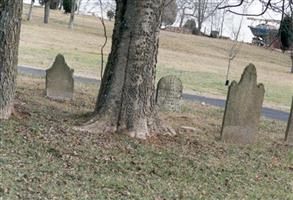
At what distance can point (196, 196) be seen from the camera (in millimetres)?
6008

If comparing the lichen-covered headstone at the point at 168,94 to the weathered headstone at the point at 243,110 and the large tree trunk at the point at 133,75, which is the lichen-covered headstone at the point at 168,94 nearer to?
the weathered headstone at the point at 243,110

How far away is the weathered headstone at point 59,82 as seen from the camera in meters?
11.7

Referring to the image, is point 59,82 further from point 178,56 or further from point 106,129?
point 178,56

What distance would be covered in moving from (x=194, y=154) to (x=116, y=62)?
6.03 ft

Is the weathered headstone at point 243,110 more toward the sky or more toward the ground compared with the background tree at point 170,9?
more toward the ground

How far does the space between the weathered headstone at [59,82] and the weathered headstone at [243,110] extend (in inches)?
152

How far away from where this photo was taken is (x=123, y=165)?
6578 millimetres

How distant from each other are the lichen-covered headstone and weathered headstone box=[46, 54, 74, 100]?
2.01m

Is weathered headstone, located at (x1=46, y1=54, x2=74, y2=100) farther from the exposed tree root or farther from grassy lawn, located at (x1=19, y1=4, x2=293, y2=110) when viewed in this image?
grassy lawn, located at (x1=19, y1=4, x2=293, y2=110)

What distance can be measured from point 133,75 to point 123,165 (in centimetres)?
195

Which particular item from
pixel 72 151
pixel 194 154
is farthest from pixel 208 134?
pixel 72 151

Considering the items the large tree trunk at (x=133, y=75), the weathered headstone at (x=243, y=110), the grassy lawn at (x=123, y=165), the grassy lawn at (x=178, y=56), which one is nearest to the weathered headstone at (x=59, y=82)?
the grassy lawn at (x=123, y=165)

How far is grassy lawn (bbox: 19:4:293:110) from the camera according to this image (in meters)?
27.4

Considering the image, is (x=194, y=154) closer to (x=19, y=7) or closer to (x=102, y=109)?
(x=102, y=109)
